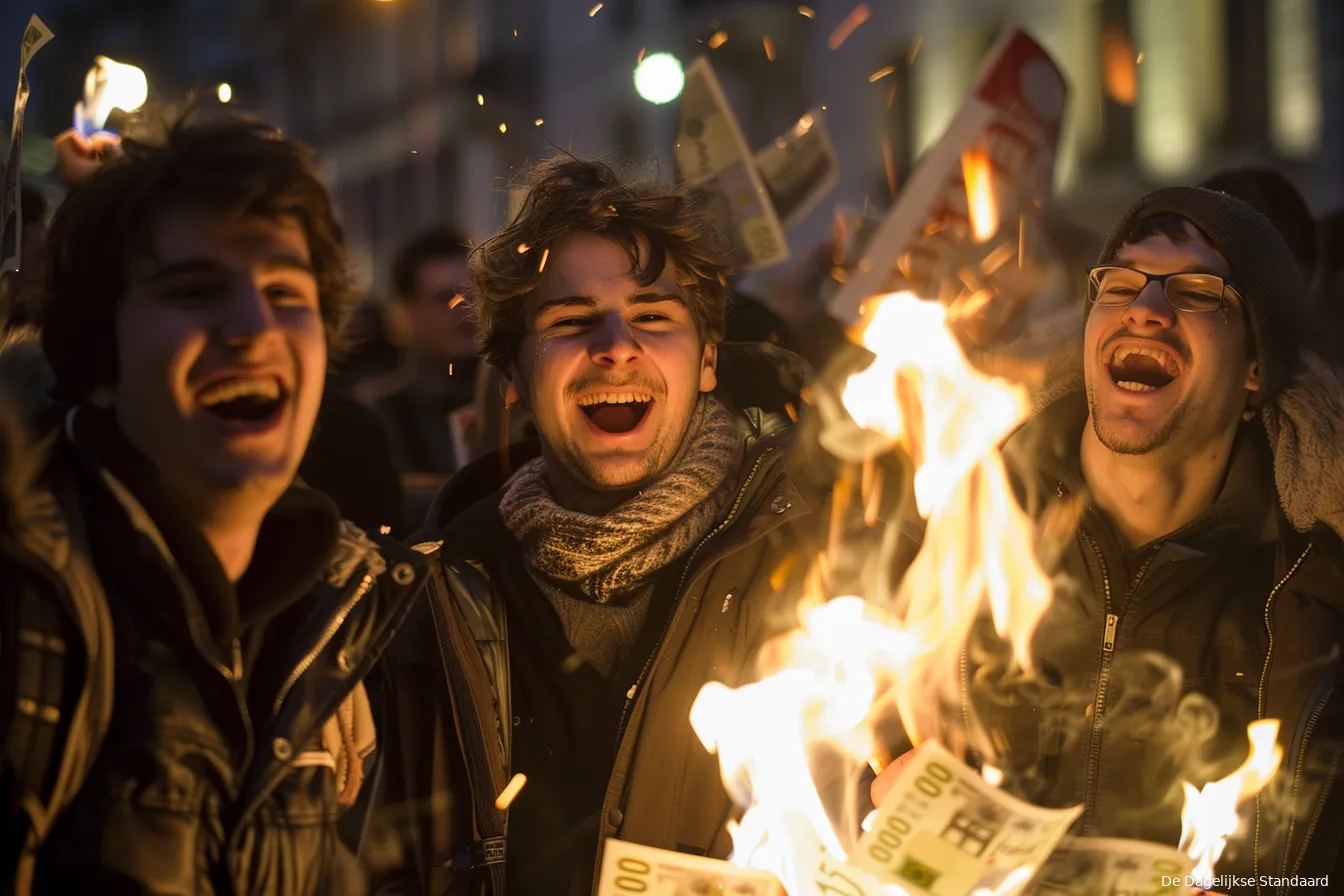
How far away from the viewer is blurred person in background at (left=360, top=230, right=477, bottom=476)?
6.32 m

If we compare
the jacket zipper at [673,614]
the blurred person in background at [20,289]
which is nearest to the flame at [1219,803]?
the jacket zipper at [673,614]

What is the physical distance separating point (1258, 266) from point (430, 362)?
11.2 ft

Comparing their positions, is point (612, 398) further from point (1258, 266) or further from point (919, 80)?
point (919, 80)

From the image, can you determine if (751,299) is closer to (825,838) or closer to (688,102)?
(688,102)

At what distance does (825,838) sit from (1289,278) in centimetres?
171

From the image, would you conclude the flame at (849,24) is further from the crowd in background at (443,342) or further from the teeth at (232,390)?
the teeth at (232,390)

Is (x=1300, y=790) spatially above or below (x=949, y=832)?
above

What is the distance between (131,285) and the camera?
3.04 m

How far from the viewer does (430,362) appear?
657cm

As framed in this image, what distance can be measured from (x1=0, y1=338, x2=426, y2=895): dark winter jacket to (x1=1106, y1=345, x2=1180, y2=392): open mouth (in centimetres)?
186

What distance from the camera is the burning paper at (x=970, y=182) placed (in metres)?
5.49

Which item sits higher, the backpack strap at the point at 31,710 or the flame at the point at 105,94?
the flame at the point at 105,94

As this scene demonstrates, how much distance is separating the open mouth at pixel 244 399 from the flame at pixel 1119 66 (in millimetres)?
18772

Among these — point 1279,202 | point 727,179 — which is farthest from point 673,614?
point 1279,202
